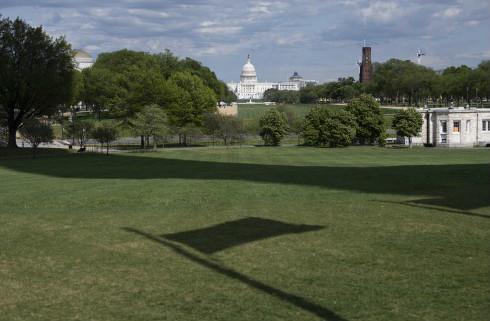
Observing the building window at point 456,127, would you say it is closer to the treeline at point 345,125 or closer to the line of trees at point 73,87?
the treeline at point 345,125

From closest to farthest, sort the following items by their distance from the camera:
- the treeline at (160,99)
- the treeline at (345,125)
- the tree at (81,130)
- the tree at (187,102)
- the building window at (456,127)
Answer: the tree at (81,130) → the treeline at (345,125) → the treeline at (160,99) → the building window at (456,127) → the tree at (187,102)

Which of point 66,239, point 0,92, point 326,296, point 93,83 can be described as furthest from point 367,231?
point 93,83

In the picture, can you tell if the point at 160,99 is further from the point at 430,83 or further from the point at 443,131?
the point at 430,83

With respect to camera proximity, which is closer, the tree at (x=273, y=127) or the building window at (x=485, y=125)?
the tree at (x=273, y=127)

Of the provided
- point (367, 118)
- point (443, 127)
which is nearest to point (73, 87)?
point (367, 118)

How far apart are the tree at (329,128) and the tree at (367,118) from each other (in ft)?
6.16

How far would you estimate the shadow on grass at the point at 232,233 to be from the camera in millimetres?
11797

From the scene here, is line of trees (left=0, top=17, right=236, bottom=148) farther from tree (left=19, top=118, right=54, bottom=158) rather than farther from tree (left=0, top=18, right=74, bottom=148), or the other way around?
tree (left=19, top=118, right=54, bottom=158)

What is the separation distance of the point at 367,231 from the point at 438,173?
11.7 meters

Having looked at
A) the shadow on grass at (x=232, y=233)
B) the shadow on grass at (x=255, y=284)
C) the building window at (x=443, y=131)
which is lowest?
the shadow on grass at (x=255, y=284)

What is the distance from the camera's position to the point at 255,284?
362 inches

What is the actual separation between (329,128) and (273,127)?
7.57 meters

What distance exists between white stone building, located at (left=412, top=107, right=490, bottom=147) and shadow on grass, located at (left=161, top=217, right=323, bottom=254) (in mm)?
72786

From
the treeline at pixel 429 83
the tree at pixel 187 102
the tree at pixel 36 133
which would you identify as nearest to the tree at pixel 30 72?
the tree at pixel 36 133
